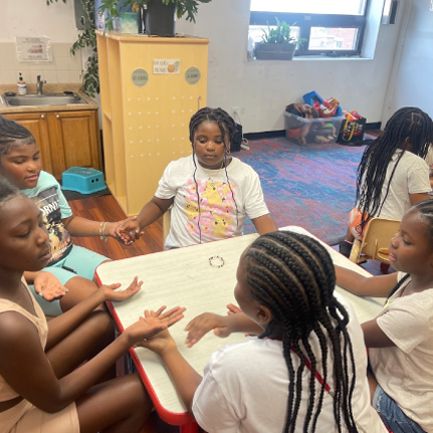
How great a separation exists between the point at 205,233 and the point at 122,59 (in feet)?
4.99

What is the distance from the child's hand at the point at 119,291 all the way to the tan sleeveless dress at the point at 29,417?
0.72 feet

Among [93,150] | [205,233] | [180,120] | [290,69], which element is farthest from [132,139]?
[290,69]

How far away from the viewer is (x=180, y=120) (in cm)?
302

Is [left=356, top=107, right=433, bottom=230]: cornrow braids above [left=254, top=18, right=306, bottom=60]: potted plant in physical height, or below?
below

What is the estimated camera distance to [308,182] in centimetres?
402

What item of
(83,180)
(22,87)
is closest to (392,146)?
(83,180)

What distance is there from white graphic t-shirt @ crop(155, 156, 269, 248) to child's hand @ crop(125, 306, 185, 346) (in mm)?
705

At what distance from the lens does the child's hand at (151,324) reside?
1042 mm

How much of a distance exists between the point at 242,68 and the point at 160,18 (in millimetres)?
2256

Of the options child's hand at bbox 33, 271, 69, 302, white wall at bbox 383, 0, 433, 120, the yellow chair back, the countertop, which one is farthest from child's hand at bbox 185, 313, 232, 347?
white wall at bbox 383, 0, 433, 120

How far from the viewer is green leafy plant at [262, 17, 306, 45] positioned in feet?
15.5

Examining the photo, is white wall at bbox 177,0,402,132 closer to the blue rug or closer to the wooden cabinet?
the blue rug

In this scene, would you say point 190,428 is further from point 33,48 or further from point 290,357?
point 33,48

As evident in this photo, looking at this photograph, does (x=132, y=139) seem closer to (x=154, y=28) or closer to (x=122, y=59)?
(x=122, y=59)
